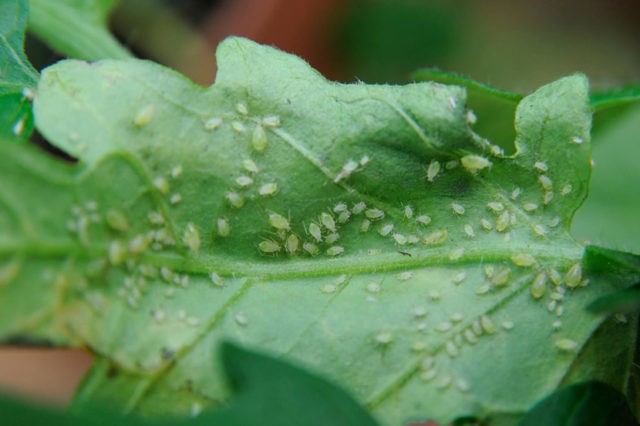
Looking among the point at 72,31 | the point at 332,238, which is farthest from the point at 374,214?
the point at 72,31

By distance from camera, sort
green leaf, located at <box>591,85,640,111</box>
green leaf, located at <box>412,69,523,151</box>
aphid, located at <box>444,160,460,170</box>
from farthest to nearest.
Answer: green leaf, located at <box>412,69,523,151</box> < green leaf, located at <box>591,85,640,111</box> < aphid, located at <box>444,160,460,170</box>

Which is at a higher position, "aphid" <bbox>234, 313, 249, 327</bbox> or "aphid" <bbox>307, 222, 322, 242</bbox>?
"aphid" <bbox>307, 222, 322, 242</bbox>

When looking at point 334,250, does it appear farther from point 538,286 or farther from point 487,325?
point 538,286

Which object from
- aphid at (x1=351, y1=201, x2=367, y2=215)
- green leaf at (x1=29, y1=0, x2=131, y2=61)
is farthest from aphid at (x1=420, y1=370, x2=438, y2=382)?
green leaf at (x1=29, y1=0, x2=131, y2=61)

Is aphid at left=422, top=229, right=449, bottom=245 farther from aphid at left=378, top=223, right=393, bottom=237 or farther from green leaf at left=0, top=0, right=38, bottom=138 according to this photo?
green leaf at left=0, top=0, right=38, bottom=138

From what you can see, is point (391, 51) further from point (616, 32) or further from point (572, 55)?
point (616, 32)

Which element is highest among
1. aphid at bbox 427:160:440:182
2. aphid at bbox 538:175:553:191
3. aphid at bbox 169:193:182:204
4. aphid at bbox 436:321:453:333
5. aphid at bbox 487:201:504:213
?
aphid at bbox 538:175:553:191

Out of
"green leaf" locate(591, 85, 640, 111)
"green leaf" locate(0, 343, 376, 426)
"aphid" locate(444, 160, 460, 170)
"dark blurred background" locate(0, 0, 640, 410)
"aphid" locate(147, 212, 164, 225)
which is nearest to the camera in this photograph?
"green leaf" locate(0, 343, 376, 426)

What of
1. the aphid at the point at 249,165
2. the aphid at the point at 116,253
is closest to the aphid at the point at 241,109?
the aphid at the point at 249,165
